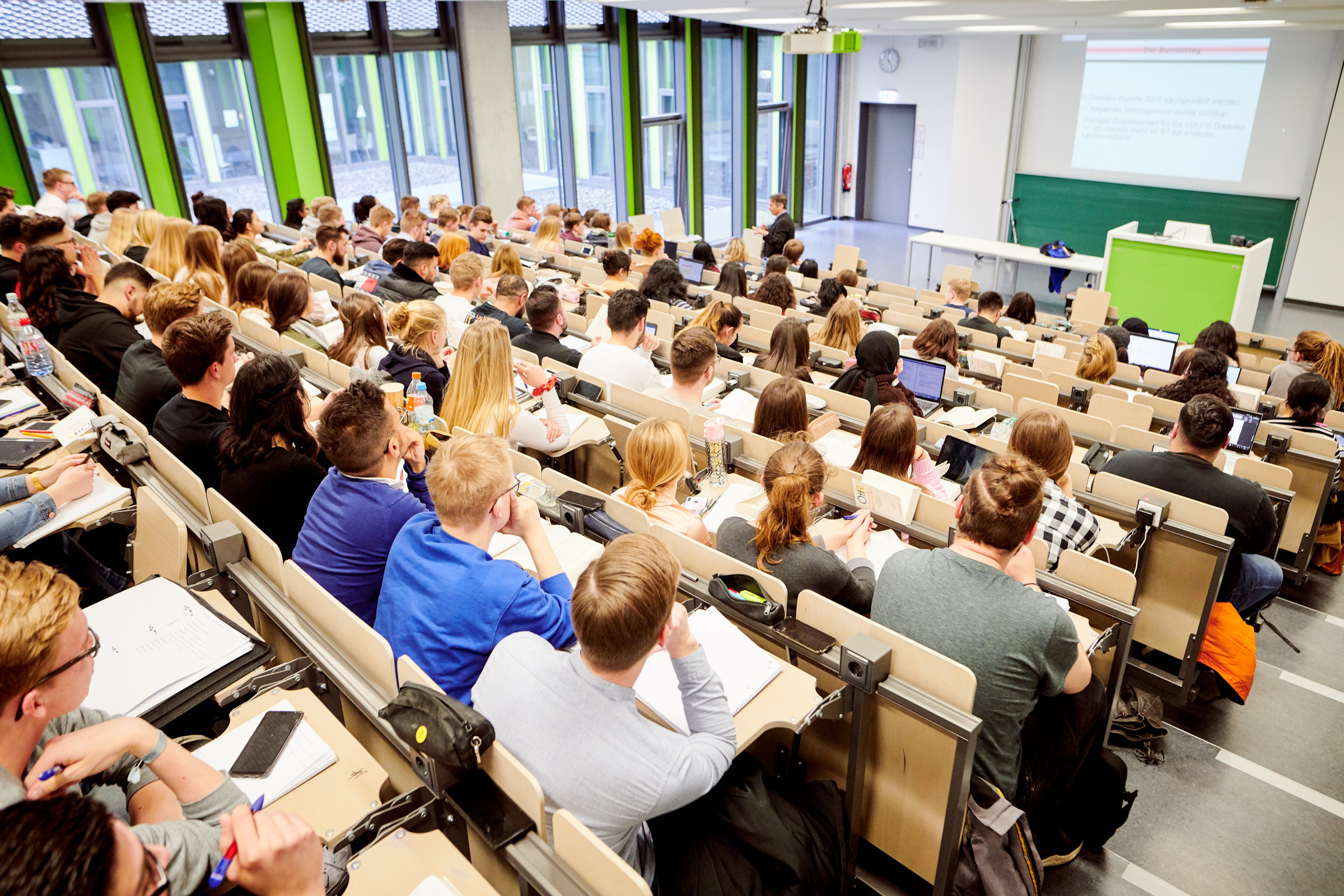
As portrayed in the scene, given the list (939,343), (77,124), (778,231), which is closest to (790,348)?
(939,343)

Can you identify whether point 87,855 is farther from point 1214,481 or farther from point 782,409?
point 1214,481

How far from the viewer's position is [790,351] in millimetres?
4953

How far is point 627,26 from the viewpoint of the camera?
1199 cm

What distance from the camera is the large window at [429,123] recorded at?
421 inches

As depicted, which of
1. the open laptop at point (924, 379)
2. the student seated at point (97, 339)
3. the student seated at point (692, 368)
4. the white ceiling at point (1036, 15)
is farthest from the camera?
the white ceiling at point (1036, 15)

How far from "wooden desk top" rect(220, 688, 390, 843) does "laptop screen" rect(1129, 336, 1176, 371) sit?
21.9 ft

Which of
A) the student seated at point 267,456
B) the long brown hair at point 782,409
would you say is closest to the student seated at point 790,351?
the long brown hair at point 782,409

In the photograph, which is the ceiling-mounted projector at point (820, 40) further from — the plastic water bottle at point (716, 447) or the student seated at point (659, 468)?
the student seated at point (659, 468)

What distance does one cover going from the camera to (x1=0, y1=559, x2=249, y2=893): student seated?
1.45 metres

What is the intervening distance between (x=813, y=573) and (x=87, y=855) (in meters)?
1.93

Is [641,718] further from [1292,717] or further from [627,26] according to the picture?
[627,26]

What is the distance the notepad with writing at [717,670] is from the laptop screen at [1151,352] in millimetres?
5698

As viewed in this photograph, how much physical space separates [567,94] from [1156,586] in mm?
10877

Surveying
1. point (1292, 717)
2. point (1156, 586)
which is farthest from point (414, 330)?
point (1292, 717)
